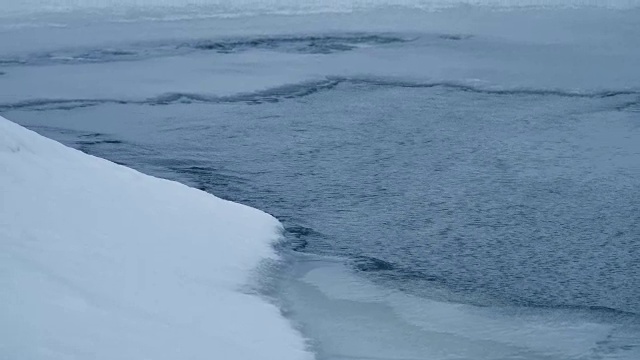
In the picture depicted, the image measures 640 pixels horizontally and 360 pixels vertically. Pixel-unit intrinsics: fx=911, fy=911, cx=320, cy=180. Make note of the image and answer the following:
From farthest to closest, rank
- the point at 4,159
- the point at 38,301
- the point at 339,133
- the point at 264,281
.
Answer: the point at 339,133
the point at 264,281
the point at 4,159
the point at 38,301

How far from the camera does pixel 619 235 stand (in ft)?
15.2

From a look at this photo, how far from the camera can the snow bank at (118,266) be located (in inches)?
107

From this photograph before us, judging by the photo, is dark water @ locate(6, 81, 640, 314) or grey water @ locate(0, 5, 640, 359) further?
dark water @ locate(6, 81, 640, 314)

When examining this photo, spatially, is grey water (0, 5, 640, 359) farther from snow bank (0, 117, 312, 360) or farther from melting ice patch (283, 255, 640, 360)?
snow bank (0, 117, 312, 360)

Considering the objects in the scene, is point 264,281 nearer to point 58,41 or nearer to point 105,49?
point 105,49

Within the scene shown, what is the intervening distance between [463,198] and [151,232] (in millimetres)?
2017

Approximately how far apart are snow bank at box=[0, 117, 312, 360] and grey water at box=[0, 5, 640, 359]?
284mm

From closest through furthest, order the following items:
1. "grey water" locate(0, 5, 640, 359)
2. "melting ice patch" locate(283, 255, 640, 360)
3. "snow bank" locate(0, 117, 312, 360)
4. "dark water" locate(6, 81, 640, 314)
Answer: "snow bank" locate(0, 117, 312, 360) → "melting ice patch" locate(283, 255, 640, 360) → "grey water" locate(0, 5, 640, 359) → "dark water" locate(6, 81, 640, 314)

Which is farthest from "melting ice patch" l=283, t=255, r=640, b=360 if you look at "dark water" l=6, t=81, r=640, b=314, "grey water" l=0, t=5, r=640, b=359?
"dark water" l=6, t=81, r=640, b=314

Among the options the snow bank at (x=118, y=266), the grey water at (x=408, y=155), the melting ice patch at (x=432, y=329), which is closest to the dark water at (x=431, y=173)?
the grey water at (x=408, y=155)

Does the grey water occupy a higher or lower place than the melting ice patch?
higher

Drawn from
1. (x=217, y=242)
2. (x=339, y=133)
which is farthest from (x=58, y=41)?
(x=217, y=242)

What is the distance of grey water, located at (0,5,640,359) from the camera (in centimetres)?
381

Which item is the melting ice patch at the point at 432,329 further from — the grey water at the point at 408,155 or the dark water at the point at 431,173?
the dark water at the point at 431,173
